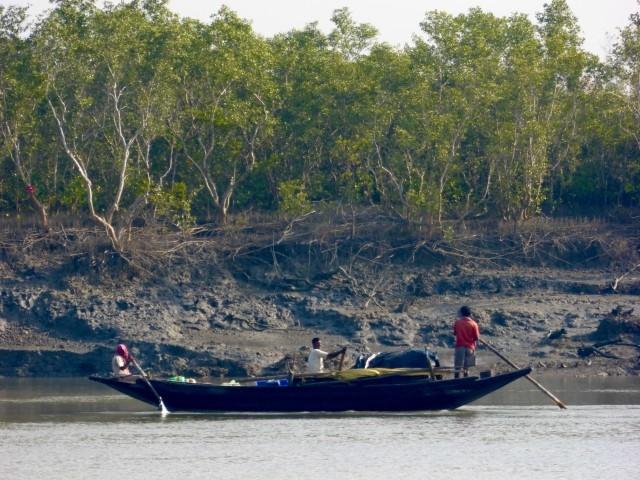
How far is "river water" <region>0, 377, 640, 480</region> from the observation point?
18.0 meters

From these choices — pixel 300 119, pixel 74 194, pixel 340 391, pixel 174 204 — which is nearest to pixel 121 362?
pixel 340 391

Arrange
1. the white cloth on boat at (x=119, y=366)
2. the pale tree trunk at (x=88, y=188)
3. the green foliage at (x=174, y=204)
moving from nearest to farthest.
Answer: the white cloth on boat at (x=119, y=366)
the pale tree trunk at (x=88, y=188)
the green foliage at (x=174, y=204)

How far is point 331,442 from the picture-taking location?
20.4 meters

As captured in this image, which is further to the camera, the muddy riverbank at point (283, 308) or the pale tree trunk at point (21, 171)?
the pale tree trunk at point (21, 171)

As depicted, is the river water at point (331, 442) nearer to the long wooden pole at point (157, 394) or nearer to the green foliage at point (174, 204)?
the long wooden pole at point (157, 394)

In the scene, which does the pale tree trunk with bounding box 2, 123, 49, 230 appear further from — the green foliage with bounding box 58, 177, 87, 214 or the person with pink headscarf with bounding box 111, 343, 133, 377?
the person with pink headscarf with bounding box 111, 343, 133, 377

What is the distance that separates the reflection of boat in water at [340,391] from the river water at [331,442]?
238 millimetres

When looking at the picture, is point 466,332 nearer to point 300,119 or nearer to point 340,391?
point 340,391

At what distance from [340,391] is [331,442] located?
3.23 m

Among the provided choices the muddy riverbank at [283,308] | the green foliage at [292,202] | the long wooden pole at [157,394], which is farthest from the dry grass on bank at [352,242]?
the long wooden pole at [157,394]

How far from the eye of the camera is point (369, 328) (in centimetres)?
3300

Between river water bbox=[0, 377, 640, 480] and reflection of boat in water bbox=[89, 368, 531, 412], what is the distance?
0.24m

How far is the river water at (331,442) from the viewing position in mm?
17969

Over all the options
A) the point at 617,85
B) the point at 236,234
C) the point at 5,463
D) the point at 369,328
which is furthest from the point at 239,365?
the point at 617,85
